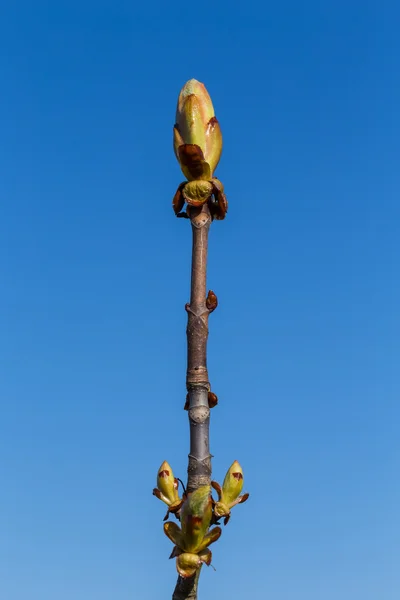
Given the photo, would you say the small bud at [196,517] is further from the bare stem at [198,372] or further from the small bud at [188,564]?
the bare stem at [198,372]

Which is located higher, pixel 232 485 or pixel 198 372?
pixel 198 372

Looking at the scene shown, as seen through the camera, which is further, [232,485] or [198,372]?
[198,372]

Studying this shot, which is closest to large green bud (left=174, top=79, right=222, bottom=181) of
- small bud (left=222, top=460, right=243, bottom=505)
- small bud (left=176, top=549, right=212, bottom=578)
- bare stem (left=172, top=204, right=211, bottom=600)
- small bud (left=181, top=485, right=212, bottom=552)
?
bare stem (left=172, top=204, right=211, bottom=600)

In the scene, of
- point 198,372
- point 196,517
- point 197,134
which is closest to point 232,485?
point 196,517

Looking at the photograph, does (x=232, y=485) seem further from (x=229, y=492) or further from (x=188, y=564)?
(x=188, y=564)

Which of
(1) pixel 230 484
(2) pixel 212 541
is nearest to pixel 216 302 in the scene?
(1) pixel 230 484

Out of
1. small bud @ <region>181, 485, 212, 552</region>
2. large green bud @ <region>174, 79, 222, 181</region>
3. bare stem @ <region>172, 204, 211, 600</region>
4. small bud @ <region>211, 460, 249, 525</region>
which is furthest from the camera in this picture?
large green bud @ <region>174, 79, 222, 181</region>

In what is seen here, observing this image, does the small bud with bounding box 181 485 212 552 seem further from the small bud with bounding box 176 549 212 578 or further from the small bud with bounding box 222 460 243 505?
the small bud with bounding box 222 460 243 505

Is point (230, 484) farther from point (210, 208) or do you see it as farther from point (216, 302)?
point (210, 208)
